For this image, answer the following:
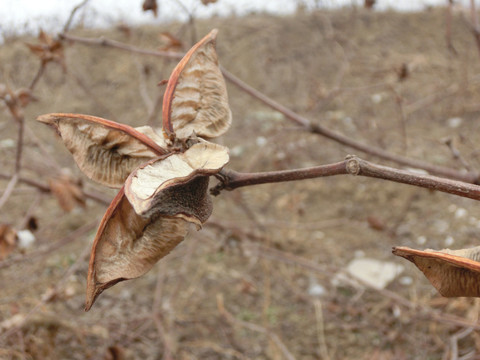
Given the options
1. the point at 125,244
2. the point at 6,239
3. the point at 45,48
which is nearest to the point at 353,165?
the point at 125,244

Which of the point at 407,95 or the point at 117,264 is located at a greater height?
the point at 117,264

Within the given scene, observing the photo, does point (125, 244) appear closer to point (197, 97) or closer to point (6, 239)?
point (197, 97)

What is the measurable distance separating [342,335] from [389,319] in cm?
20

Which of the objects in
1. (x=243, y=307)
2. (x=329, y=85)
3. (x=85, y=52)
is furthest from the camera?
(x=85, y=52)

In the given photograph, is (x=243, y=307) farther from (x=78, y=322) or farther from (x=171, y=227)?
(x=171, y=227)

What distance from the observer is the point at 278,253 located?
2041 millimetres


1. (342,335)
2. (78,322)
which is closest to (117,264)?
(78,322)

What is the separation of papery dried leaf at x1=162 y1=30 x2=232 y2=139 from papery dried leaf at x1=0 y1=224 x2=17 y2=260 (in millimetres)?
804

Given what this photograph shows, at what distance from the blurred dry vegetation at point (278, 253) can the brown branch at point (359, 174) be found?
0.57m

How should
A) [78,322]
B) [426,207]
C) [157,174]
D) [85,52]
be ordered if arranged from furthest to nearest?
1. [85,52]
2. [426,207]
3. [78,322]
4. [157,174]

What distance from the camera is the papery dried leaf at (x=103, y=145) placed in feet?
2.00

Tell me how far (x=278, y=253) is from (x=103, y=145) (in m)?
1.50

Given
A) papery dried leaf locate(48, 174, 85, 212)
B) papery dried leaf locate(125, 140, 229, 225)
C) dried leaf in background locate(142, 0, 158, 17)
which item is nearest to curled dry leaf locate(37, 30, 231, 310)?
papery dried leaf locate(125, 140, 229, 225)

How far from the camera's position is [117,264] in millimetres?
542
